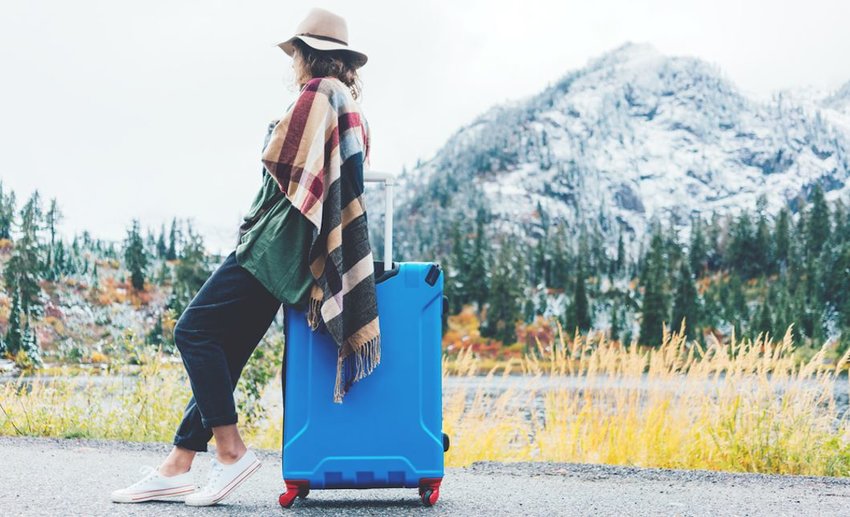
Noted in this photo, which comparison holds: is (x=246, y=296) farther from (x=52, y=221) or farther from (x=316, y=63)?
(x=52, y=221)

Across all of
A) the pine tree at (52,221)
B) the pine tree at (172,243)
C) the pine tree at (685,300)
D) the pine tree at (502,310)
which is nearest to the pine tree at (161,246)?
the pine tree at (172,243)

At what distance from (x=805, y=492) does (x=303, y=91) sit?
3.16m

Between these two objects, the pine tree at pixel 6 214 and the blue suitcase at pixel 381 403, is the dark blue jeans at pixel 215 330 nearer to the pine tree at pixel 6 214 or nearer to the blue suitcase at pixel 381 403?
the blue suitcase at pixel 381 403

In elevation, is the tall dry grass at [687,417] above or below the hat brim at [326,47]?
below

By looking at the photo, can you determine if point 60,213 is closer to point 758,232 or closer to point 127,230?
point 127,230

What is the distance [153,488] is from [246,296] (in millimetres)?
853

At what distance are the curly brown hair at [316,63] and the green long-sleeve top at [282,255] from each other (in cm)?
54

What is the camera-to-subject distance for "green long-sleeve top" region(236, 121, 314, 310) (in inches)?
119

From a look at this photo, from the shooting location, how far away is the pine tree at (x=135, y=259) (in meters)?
71.5

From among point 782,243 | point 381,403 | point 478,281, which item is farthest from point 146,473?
point 782,243

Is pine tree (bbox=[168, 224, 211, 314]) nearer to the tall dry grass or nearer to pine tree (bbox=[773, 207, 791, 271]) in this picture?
the tall dry grass

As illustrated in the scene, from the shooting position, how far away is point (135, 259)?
7206 centimetres

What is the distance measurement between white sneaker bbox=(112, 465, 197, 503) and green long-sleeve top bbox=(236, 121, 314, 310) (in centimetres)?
89

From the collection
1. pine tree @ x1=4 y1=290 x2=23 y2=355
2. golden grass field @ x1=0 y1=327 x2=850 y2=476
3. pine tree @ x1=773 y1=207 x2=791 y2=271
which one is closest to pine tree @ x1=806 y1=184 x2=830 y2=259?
pine tree @ x1=773 y1=207 x2=791 y2=271
